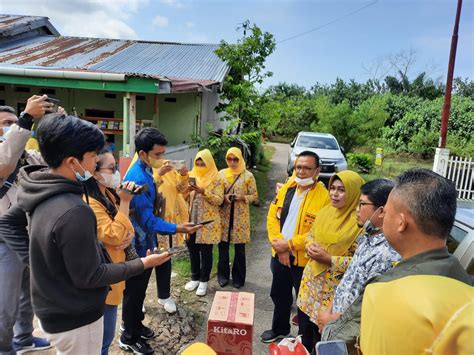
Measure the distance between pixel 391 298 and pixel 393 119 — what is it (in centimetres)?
2401

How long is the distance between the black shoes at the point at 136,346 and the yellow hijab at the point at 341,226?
1640mm

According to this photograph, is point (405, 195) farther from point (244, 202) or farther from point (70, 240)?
point (244, 202)

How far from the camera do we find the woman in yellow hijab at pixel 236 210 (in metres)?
4.40

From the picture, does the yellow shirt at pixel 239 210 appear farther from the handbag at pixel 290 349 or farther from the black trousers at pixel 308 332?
the handbag at pixel 290 349

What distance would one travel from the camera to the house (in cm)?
662

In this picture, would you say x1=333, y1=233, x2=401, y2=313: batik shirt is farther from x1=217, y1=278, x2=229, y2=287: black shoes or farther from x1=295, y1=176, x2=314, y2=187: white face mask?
x1=217, y1=278, x2=229, y2=287: black shoes

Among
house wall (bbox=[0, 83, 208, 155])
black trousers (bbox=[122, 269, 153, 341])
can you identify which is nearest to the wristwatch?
black trousers (bbox=[122, 269, 153, 341])

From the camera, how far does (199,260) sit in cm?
443

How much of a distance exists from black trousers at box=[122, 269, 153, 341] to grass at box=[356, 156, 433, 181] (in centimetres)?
1214

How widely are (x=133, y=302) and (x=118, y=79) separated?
4.67 meters

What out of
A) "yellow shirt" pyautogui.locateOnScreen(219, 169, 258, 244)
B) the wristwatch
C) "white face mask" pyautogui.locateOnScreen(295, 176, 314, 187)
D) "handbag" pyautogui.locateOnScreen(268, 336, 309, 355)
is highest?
the wristwatch

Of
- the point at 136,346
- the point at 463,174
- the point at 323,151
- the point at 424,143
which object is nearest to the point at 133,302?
the point at 136,346

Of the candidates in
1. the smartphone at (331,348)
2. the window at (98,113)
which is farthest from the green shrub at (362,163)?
the smartphone at (331,348)

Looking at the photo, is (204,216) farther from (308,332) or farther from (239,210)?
(308,332)
